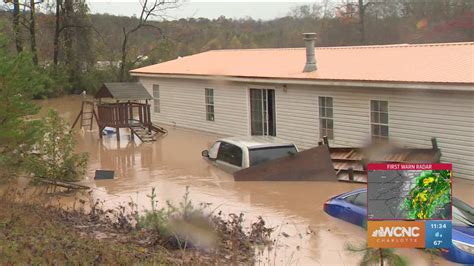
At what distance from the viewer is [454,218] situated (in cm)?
1055

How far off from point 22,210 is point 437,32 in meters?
41.7

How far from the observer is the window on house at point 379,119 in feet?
62.8

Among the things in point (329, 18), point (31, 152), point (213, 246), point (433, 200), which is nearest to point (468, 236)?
point (213, 246)

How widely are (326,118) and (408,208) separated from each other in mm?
15948

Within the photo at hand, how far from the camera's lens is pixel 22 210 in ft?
39.5

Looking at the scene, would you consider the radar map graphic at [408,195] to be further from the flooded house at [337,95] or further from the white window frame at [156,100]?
the white window frame at [156,100]

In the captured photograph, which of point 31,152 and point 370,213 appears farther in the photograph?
point 31,152

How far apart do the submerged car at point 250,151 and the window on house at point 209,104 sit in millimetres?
9185

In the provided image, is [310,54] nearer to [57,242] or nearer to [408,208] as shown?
[57,242]

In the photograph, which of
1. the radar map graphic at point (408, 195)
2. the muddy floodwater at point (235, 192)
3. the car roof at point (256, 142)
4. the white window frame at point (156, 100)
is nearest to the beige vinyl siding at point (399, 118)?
the muddy floodwater at point (235, 192)

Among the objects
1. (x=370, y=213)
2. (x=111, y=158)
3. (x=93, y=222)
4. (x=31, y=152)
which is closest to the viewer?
(x=370, y=213)

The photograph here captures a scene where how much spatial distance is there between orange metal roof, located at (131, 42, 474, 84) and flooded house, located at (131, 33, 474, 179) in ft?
0.13

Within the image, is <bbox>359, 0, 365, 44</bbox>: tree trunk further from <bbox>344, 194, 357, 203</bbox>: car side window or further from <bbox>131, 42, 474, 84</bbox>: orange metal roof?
<bbox>344, 194, 357, 203</bbox>: car side window

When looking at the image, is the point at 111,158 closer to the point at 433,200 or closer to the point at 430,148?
the point at 430,148
